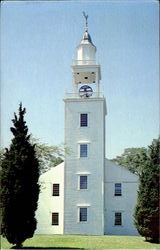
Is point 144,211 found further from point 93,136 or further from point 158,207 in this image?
point 93,136

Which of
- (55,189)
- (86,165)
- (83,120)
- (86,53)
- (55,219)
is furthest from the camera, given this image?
(55,189)

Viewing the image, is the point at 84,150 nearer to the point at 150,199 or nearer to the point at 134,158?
the point at 150,199

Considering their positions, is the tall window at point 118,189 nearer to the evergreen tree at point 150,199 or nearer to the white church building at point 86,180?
the white church building at point 86,180

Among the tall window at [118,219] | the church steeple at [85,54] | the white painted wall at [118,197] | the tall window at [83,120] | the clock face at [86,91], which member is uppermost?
the church steeple at [85,54]

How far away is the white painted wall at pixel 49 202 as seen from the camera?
79.3 ft

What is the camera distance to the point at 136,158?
112ft

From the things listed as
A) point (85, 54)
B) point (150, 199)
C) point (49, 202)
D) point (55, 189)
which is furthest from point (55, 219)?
point (85, 54)

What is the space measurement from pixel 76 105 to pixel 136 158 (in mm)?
10908

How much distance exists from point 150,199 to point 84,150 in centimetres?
659

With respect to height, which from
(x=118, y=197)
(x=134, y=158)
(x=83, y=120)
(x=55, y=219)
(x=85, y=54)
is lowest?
(x=55, y=219)

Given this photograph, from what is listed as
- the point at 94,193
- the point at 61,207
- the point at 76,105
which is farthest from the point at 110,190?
the point at 76,105

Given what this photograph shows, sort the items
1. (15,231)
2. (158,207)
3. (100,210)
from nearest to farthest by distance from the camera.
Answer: (15,231)
(158,207)
(100,210)

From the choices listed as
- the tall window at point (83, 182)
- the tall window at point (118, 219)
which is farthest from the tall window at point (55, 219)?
the tall window at point (118, 219)

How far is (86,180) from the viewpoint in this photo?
24.0 metres
